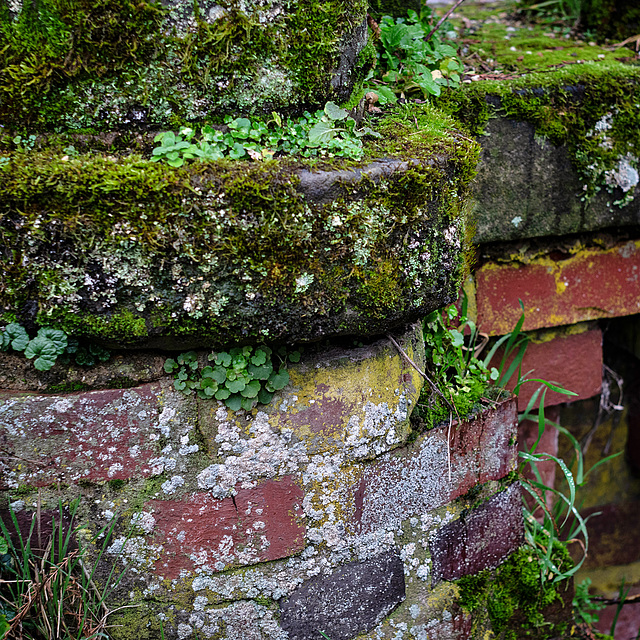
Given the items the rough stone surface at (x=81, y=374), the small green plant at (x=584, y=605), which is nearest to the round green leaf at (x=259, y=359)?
the rough stone surface at (x=81, y=374)

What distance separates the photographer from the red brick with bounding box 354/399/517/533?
4.24 ft

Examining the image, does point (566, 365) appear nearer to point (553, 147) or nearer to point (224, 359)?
point (553, 147)

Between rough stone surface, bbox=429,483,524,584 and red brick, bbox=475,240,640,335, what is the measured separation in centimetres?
58

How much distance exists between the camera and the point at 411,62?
1.57 m

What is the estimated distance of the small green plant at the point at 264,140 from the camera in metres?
1.05

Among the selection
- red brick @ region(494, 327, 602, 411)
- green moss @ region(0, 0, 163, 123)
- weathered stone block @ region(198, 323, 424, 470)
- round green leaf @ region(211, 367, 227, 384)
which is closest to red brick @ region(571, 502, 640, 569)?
red brick @ region(494, 327, 602, 411)

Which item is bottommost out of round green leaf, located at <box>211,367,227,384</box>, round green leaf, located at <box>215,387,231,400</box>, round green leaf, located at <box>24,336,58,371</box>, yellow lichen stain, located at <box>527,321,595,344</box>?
yellow lichen stain, located at <box>527,321,595,344</box>

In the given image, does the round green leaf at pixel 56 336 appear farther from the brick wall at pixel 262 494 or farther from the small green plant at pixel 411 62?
the small green plant at pixel 411 62

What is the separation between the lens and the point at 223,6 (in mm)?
1025

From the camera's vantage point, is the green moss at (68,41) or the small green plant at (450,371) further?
the small green plant at (450,371)

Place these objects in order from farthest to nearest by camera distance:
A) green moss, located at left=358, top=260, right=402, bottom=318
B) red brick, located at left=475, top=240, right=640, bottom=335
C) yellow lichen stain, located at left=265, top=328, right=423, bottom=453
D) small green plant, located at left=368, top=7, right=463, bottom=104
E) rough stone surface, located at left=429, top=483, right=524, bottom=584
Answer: red brick, located at left=475, top=240, right=640, bottom=335 → small green plant, located at left=368, top=7, right=463, bottom=104 → rough stone surface, located at left=429, top=483, right=524, bottom=584 → yellow lichen stain, located at left=265, top=328, right=423, bottom=453 → green moss, located at left=358, top=260, right=402, bottom=318

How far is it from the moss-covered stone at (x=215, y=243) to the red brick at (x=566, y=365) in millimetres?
1054

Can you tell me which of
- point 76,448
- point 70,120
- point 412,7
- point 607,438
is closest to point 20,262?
point 70,120

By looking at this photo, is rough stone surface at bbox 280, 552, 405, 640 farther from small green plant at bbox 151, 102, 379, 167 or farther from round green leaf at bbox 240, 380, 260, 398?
small green plant at bbox 151, 102, 379, 167
